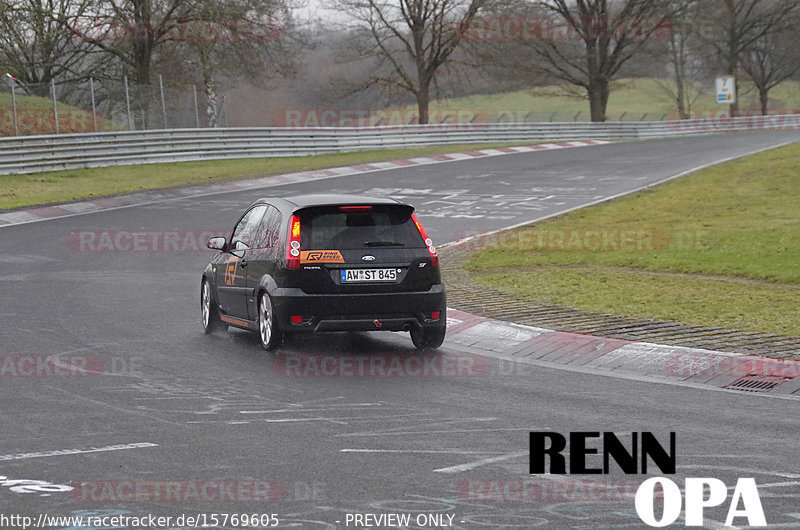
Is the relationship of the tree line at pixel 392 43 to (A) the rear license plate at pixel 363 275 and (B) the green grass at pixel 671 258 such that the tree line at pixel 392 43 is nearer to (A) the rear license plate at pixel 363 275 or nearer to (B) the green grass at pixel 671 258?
(B) the green grass at pixel 671 258

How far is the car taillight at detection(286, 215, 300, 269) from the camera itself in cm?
980

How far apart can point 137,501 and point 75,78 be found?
44.3m

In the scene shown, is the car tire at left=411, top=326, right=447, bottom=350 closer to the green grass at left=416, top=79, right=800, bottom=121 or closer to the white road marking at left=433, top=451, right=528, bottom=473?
the white road marking at left=433, top=451, right=528, bottom=473

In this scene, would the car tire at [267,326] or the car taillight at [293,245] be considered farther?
the car tire at [267,326]

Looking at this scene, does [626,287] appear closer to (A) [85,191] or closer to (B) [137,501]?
(B) [137,501]

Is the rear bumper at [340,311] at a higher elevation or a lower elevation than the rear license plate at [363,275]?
lower

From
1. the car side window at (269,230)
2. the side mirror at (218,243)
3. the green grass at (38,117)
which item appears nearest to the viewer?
the car side window at (269,230)

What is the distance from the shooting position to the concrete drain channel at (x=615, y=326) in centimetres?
966

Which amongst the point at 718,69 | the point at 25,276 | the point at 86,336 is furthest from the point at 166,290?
the point at 718,69

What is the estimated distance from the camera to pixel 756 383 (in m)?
8.45

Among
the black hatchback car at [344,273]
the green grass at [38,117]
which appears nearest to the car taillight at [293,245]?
the black hatchback car at [344,273]

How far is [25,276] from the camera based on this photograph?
1508 centimetres

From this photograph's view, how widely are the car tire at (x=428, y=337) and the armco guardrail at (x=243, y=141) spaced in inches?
865

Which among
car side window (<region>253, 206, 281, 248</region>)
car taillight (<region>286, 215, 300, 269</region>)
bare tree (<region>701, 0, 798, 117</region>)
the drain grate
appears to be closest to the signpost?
bare tree (<region>701, 0, 798, 117</region>)
